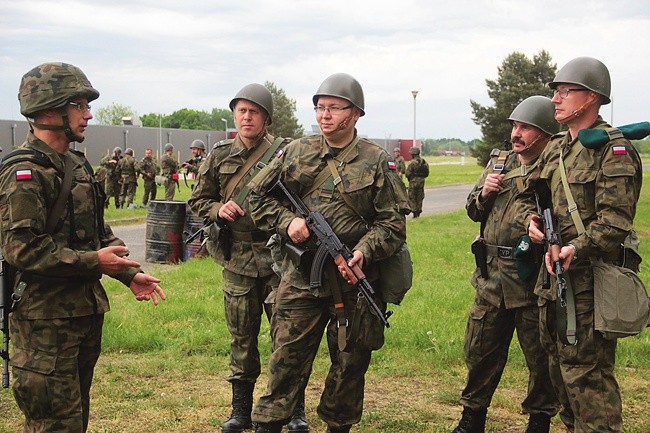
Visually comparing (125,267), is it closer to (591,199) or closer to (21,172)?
(21,172)

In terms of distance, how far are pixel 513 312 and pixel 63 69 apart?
10.7 feet

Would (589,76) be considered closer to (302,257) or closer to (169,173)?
(302,257)

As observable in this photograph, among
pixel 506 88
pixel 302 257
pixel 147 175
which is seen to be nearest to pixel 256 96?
pixel 302 257

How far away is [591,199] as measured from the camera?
4426 mm

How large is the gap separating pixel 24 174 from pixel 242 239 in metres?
2.21

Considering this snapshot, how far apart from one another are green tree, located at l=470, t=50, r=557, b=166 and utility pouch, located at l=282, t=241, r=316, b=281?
4010 cm

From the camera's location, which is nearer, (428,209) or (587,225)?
(587,225)

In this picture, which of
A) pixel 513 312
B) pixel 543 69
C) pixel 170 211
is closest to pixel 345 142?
pixel 513 312

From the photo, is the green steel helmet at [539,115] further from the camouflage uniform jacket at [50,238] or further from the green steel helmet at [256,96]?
the camouflage uniform jacket at [50,238]

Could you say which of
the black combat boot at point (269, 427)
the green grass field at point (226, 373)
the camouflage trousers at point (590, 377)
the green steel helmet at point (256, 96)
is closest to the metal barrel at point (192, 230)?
the green grass field at point (226, 373)

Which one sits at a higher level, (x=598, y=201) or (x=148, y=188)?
(x=598, y=201)

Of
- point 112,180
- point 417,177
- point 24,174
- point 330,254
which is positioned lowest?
point 112,180

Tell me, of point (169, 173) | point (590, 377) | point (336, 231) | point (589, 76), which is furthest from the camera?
point (169, 173)

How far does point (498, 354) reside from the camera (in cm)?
543
